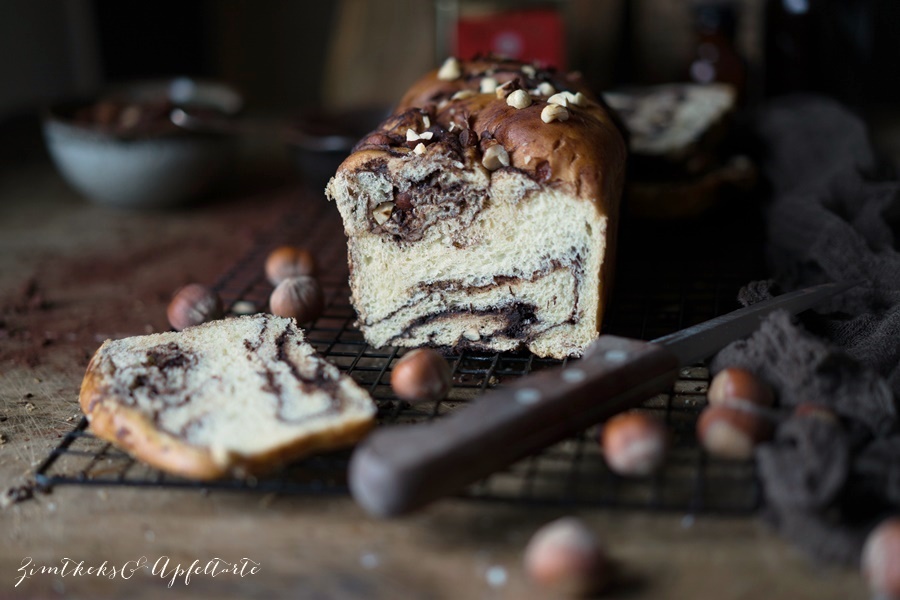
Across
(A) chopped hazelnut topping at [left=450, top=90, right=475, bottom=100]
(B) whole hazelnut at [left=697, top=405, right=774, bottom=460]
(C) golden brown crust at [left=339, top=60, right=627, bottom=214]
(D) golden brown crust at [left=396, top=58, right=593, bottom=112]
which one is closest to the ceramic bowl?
(D) golden brown crust at [left=396, top=58, right=593, bottom=112]

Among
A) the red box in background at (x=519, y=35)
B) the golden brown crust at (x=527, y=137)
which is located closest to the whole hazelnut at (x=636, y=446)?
the golden brown crust at (x=527, y=137)

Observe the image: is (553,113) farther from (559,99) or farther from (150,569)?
(150,569)

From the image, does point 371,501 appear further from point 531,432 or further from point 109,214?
point 109,214

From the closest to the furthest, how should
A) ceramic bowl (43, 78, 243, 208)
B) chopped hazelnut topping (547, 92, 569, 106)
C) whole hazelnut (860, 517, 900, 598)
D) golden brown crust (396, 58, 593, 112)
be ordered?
whole hazelnut (860, 517, 900, 598) < chopped hazelnut topping (547, 92, 569, 106) < golden brown crust (396, 58, 593, 112) < ceramic bowl (43, 78, 243, 208)

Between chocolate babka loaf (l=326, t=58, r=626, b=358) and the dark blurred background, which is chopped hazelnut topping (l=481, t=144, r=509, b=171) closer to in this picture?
chocolate babka loaf (l=326, t=58, r=626, b=358)

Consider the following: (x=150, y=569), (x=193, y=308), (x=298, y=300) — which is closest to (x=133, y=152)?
(x=193, y=308)

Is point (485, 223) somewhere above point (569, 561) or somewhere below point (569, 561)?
above
